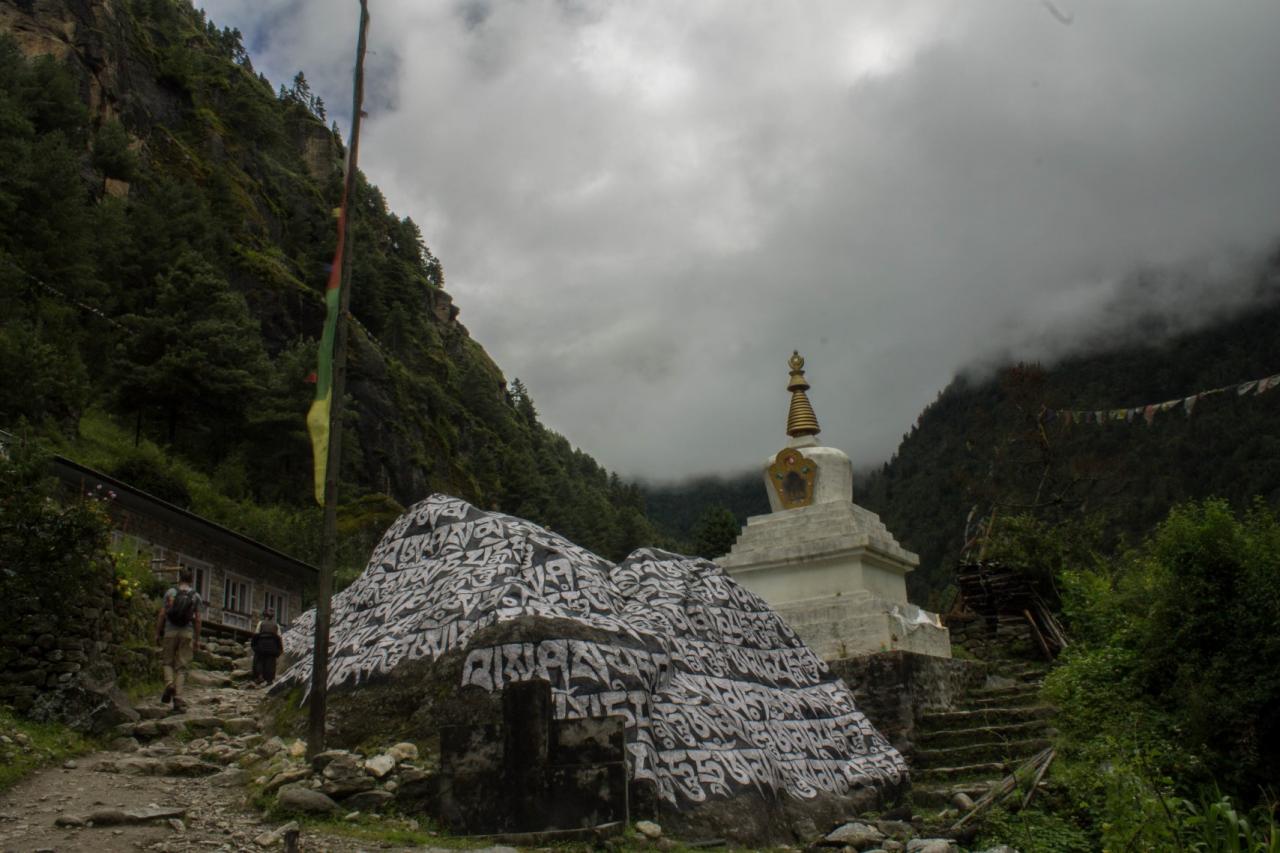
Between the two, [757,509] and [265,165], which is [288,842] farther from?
[757,509]

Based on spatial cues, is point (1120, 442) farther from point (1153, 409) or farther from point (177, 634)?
point (177, 634)

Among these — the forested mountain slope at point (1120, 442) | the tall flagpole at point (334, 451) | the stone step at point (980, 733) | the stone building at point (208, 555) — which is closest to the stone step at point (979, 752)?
the stone step at point (980, 733)

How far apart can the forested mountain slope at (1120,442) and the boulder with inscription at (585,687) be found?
17390 mm

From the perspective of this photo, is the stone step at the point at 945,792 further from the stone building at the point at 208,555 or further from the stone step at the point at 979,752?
the stone building at the point at 208,555

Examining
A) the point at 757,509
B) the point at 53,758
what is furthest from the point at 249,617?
the point at 757,509

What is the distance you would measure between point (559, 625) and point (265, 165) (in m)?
64.7

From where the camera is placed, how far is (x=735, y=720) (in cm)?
1214

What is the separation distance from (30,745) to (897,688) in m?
11.5

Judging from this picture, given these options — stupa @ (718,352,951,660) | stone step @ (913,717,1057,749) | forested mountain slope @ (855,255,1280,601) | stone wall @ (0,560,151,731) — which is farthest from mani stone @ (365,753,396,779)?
forested mountain slope @ (855,255,1280,601)

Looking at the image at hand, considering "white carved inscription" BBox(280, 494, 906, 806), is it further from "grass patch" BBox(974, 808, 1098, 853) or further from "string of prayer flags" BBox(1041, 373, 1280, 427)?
"string of prayer flags" BBox(1041, 373, 1280, 427)

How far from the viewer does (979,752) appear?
14781 millimetres

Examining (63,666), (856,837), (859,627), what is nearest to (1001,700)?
(859,627)

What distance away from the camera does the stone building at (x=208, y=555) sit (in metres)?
22.1

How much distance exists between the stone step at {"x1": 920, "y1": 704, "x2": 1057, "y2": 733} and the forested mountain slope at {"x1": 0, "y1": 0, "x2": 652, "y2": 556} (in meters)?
11.4
